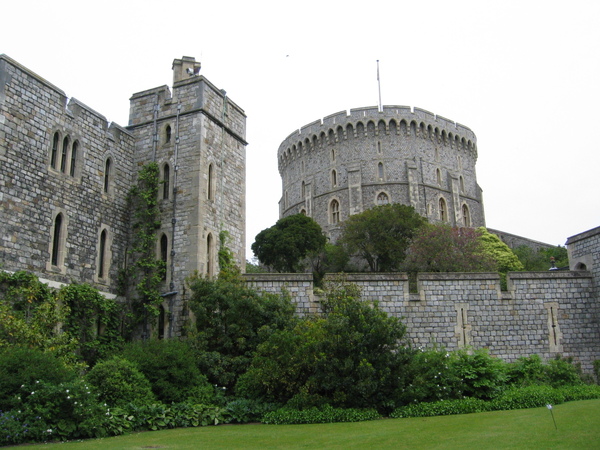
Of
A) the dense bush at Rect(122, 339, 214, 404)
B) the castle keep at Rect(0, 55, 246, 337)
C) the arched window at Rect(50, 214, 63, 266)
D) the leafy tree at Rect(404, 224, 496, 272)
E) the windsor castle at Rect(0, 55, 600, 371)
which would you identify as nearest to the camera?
the dense bush at Rect(122, 339, 214, 404)

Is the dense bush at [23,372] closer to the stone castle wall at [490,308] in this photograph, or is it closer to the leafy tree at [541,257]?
the stone castle wall at [490,308]

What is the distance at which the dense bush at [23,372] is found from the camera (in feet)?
37.6

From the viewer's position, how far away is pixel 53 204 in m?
17.6

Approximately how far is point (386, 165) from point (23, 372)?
47025 millimetres

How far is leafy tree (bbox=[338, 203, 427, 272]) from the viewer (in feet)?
144

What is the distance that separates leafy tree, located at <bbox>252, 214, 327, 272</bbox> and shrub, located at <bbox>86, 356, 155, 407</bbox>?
29.6 metres

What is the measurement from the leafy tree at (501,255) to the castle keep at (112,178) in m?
26.8

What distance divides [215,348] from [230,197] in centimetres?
640

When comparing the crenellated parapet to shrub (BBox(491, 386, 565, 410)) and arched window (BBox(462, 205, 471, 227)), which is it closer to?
arched window (BBox(462, 205, 471, 227))

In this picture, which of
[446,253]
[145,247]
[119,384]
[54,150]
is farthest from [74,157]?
[446,253]

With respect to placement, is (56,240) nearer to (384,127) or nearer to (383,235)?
(383,235)

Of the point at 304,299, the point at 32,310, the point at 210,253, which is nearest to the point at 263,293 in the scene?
the point at 304,299

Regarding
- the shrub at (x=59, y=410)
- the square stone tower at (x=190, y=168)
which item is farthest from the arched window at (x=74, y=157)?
the shrub at (x=59, y=410)

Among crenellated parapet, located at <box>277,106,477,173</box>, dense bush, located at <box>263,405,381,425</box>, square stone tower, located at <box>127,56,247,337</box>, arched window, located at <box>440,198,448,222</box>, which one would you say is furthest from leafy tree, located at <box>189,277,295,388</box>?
arched window, located at <box>440,198,448,222</box>
